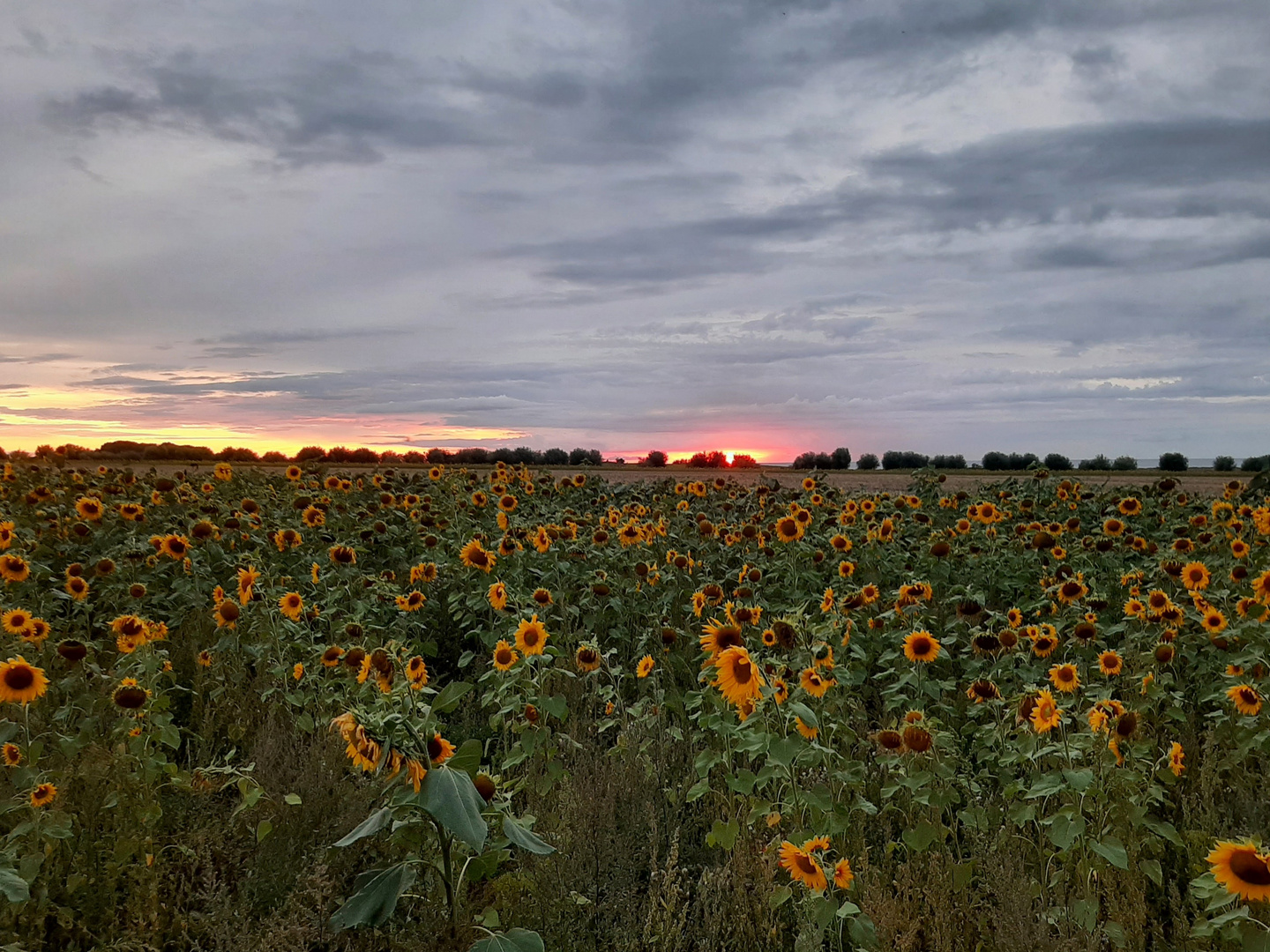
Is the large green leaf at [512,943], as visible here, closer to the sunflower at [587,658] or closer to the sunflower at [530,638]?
the sunflower at [530,638]

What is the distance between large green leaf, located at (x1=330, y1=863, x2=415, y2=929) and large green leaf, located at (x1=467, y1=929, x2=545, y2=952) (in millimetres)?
273

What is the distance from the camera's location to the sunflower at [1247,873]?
107 inches

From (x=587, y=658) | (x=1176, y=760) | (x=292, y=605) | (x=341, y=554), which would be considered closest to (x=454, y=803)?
(x=587, y=658)

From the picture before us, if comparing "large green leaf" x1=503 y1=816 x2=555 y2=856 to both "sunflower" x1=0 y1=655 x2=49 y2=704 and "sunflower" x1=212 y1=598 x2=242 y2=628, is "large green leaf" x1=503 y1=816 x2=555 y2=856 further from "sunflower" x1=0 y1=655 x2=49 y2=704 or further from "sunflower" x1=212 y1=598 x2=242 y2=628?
"sunflower" x1=212 y1=598 x2=242 y2=628

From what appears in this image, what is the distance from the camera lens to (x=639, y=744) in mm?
4598

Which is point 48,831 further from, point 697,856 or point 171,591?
point 171,591

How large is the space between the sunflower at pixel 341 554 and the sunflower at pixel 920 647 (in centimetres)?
421

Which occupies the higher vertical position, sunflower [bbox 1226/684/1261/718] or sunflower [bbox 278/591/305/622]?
sunflower [bbox 278/591/305/622]

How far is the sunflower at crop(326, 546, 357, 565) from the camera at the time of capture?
6.67 m

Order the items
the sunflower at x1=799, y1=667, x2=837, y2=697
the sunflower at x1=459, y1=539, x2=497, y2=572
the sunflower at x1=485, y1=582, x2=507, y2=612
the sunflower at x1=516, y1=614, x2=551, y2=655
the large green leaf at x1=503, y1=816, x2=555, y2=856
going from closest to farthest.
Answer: the large green leaf at x1=503, y1=816, x2=555, y2=856
the sunflower at x1=799, y1=667, x2=837, y2=697
the sunflower at x1=516, y1=614, x2=551, y2=655
the sunflower at x1=485, y1=582, x2=507, y2=612
the sunflower at x1=459, y1=539, x2=497, y2=572

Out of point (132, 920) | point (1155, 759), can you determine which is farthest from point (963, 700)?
point (132, 920)

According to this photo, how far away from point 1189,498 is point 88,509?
11.6 metres

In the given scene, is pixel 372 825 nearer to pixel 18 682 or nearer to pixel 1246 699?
pixel 18 682

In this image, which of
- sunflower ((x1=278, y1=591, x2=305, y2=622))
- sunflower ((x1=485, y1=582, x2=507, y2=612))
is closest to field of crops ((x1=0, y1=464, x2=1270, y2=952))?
sunflower ((x1=278, y1=591, x2=305, y2=622))
